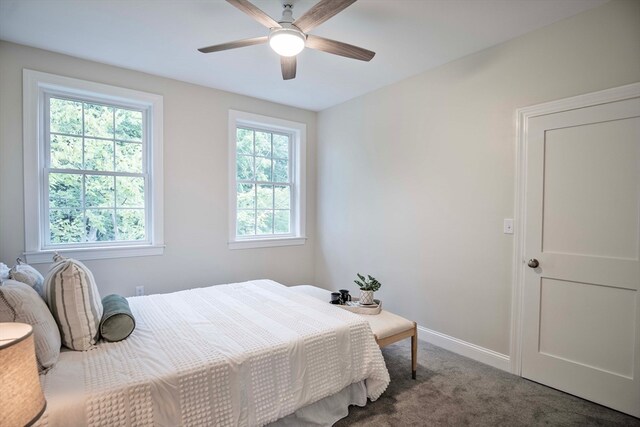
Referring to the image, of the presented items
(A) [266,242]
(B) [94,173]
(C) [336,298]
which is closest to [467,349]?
(C) [336,298]

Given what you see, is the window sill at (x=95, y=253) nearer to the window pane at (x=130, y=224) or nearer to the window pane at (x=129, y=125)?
the window pane at (x=130, y=224)

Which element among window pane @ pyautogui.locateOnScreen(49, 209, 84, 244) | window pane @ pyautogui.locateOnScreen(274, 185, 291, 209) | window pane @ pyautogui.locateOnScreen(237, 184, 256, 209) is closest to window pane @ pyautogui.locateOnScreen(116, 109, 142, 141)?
window pane @ pyautogui.locateOnScreen(49, 209, 84, 244)

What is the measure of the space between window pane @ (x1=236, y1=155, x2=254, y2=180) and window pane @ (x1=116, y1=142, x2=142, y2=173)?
1.07 metres

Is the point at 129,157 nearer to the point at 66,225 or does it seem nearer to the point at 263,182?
the point at 66,225

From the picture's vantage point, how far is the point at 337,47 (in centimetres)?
217

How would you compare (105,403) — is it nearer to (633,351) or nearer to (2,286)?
(2,286)

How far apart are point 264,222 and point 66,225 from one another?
2067 millimetres

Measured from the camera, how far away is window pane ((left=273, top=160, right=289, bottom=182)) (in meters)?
4.34

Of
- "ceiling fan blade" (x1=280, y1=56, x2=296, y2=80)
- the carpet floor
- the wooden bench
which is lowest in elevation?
the carpet floor

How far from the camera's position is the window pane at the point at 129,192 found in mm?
3279

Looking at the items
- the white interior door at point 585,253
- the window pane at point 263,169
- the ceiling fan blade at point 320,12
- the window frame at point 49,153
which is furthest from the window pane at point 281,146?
the white interior door at point 585,253

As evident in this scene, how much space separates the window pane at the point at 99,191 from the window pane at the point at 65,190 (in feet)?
0.21

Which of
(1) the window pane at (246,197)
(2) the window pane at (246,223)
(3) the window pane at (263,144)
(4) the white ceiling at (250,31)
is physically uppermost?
(4) the white ceiling at (250,31)

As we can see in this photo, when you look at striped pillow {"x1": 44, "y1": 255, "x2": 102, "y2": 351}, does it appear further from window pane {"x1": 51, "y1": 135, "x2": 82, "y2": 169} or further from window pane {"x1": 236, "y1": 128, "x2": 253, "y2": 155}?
window pane {"x1": 236, "y1": 128, "x2": 253, "y2": 155}
